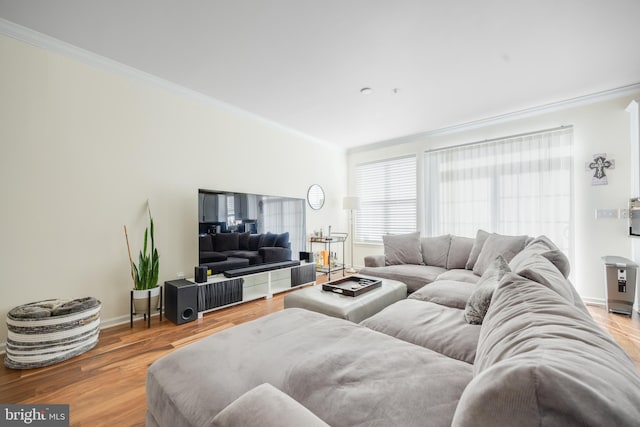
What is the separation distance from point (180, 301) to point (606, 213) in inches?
192

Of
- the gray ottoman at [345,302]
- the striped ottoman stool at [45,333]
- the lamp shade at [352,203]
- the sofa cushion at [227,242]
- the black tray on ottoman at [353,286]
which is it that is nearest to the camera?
the striped ottoman stool at [45,333]

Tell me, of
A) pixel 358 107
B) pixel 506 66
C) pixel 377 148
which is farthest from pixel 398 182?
pixel 506 66

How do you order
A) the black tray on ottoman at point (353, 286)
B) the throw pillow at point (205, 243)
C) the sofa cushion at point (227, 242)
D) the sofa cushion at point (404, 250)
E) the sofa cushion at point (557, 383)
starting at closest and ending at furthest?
the sofa cushion at point (557, 383), the black tray on ottoman at point (353, 286), the throw pillow at point (205, 243), the sofa cushion at point (227, 242), the sofa cushion at point (404, 250)

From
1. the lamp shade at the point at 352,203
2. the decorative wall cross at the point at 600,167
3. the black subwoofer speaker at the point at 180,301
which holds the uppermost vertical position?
the decorative wall cross at the point at 600,167

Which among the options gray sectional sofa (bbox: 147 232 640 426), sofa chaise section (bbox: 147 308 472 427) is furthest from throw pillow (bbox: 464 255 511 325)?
sofa chaise section (bbox: 147 308 472 427)

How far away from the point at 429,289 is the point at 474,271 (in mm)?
1139

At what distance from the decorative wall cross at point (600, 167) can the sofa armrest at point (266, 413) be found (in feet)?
14.0

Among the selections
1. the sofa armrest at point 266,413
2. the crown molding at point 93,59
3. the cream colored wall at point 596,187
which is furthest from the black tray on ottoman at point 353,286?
the cream colored wall at point 596,187

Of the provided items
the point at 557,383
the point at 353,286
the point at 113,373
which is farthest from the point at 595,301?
the point at 113,373

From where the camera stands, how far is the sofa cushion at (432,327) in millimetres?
1312

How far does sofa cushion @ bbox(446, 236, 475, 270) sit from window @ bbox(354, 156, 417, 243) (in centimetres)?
116

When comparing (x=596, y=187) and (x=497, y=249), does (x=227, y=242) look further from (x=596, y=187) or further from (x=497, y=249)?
(x=596, y=187)

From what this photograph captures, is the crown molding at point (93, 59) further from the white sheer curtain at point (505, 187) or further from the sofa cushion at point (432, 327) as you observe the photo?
the white sheer curtain at point (505, 187)

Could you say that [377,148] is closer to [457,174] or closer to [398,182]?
[398,182]
